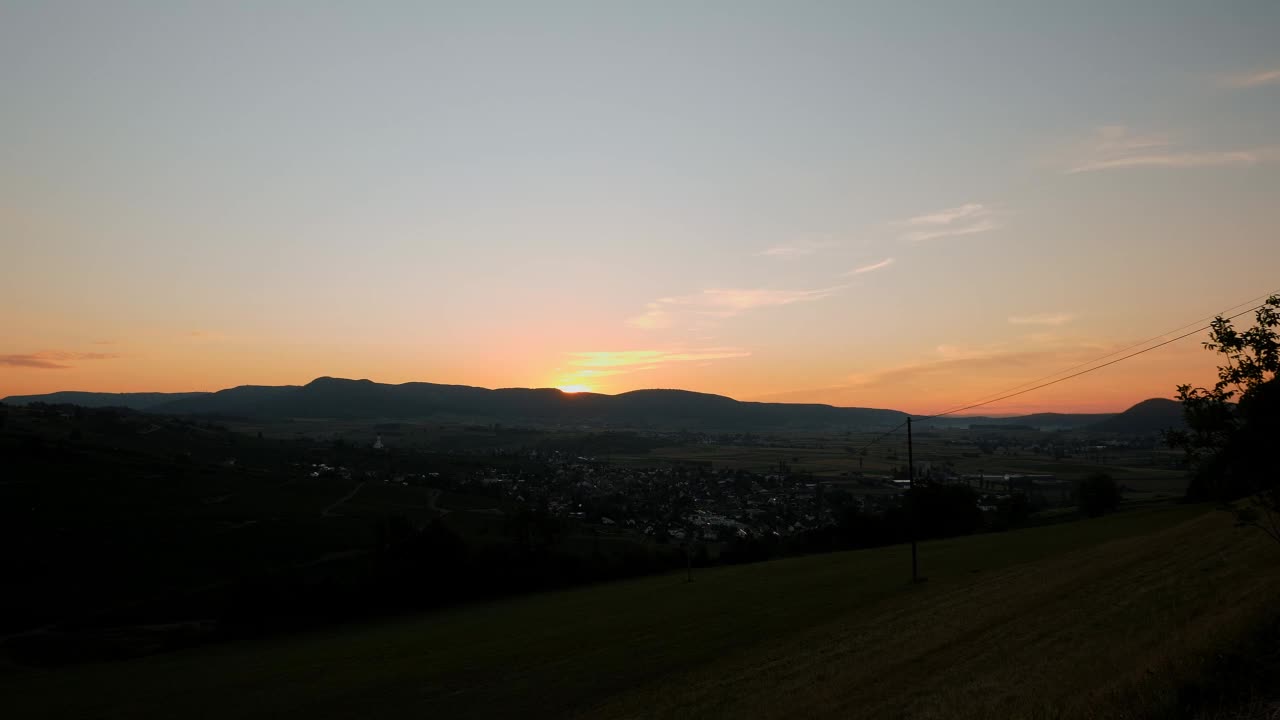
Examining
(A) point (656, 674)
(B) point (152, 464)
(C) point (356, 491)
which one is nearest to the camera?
(A) point (656, 674)

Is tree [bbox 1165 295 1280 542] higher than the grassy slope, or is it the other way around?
tree [bbox 1165 295 1280 542]

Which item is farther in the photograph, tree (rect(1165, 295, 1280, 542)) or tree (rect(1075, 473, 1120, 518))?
tree (rect(1075, 473, 1120, 518))

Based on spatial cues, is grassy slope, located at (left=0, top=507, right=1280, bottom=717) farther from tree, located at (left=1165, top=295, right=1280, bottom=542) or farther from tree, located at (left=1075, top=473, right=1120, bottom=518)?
tree, located at (left=1075, top=473, right=1120, bottom=518)

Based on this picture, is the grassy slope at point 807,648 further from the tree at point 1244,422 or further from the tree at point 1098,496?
the tree at point 1098,496

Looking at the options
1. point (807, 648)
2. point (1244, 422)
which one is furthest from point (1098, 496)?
point (1244, 422)

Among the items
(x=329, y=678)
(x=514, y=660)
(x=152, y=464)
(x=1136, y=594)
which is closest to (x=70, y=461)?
(x=152, y=464)

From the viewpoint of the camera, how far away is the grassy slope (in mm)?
17609

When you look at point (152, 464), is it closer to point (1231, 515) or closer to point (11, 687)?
point (11, 687)

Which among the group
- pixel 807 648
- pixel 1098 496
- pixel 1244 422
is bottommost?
pixel 1098 496

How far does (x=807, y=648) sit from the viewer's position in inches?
1156

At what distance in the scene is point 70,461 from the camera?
12056 centimetres

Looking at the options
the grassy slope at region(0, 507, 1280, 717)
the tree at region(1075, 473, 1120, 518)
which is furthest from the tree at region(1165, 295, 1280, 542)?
the tree at region(1075, 473, 1120, 518)

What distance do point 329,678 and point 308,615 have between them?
33.4 metres

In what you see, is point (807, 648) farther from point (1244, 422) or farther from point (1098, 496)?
point (1098, 496)
